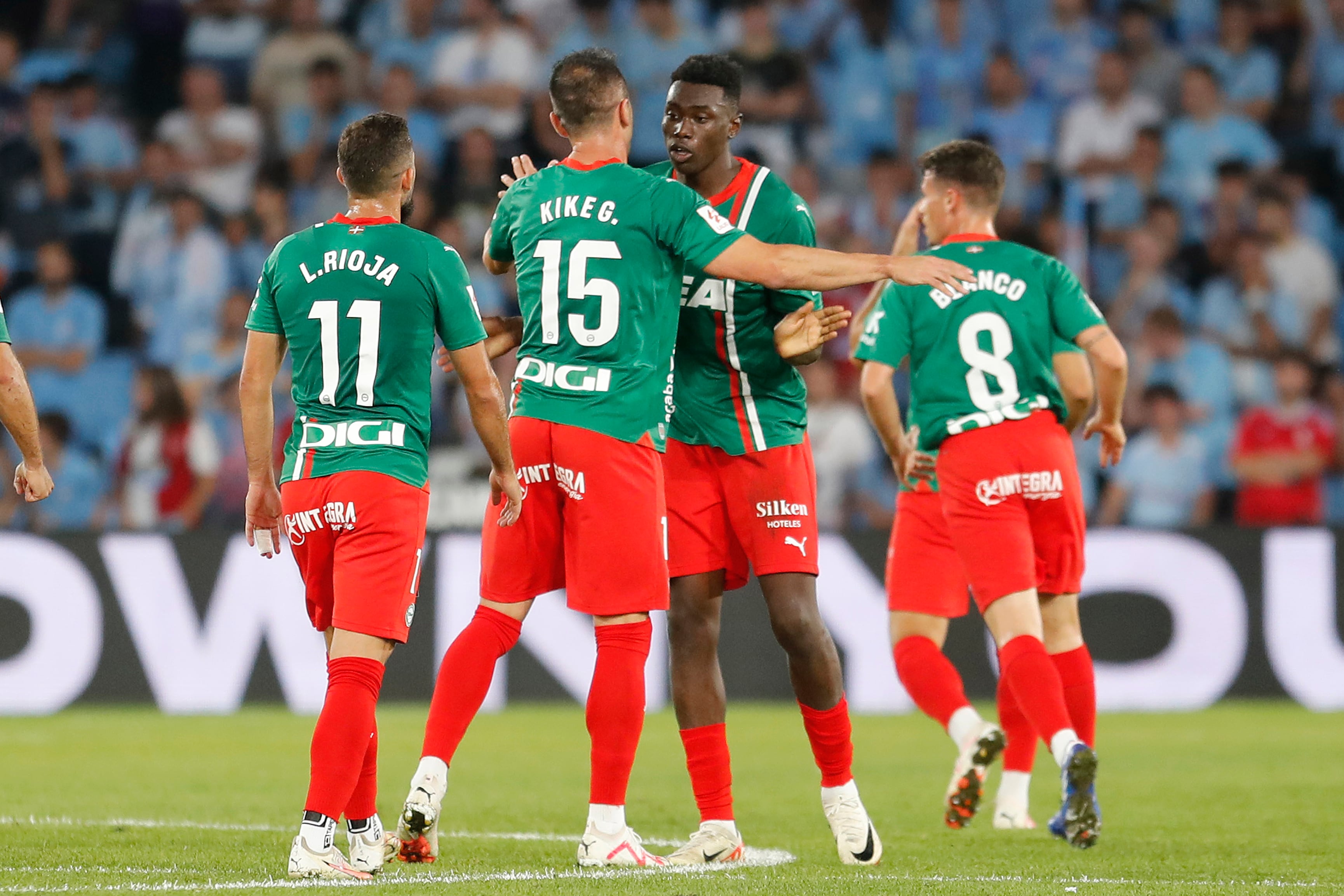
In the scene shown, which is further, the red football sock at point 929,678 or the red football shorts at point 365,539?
the red football sock at point 929,678

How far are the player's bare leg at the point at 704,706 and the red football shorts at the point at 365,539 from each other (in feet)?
3.28

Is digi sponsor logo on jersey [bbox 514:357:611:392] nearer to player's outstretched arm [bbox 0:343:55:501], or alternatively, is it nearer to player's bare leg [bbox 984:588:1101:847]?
player's outstretched arm [bbox 0:343:55:501]

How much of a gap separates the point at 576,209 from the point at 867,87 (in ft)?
34.5

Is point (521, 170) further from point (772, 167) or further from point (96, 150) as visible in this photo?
point (96, 150)

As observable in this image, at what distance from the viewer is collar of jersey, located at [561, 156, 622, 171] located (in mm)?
5305

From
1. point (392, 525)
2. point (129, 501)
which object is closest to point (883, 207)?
point (129, 501)

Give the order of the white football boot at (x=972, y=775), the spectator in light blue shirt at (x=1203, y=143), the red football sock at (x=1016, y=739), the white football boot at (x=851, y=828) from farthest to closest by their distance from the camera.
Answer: the spectator in light blue shirt at (x=1203, y=143) < the red football sock at (x=1016, y=739) < the white football boot at (x=972, y=775) < the white football boot at (x=851, y=828)

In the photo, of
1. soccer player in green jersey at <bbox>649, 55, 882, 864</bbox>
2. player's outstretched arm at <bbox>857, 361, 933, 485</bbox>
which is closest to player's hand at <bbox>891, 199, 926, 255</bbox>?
player's outstretched arm at <bbox>857, 361, 933, 485</bbox>

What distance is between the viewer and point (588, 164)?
17.5 ft

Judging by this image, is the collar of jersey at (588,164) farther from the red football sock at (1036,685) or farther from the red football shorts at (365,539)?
the red football sock at (1036,685)

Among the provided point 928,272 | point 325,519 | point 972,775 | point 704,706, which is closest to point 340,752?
point 325,519

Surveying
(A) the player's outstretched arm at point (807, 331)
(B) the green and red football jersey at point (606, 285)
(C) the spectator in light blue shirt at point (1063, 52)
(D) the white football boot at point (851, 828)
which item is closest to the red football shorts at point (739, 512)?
(A) the player's outstretched arm at point (807, 331)

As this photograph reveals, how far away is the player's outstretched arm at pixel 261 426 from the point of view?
5051 millimetres

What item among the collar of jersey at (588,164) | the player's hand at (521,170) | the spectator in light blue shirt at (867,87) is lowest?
the collar of jersey at (588,164)
